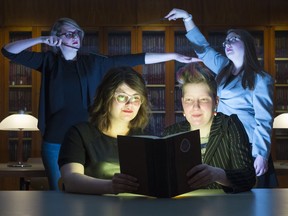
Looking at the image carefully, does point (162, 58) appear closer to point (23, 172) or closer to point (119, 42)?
point (23, 172)

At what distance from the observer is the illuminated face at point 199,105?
2.56m

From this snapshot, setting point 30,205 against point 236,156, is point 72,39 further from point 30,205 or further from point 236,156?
point 30,205

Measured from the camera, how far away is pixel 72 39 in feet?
14.8

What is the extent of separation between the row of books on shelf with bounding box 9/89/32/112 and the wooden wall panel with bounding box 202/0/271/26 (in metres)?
2.38

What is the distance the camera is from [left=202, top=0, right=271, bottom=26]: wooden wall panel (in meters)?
6.94

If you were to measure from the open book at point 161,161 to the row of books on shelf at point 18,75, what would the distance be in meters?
5.14

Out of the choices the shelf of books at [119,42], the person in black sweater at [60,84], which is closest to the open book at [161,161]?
the person in black sweater at [60,84]

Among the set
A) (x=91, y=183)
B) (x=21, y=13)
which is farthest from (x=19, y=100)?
(x=91, y=183)

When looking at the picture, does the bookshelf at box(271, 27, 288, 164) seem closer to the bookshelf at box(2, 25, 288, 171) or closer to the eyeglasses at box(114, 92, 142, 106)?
the bookshelf at box(2, 25, 288, 171)

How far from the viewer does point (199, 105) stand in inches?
101

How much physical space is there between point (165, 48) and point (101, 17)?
87 centimetres

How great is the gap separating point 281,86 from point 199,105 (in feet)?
15.6

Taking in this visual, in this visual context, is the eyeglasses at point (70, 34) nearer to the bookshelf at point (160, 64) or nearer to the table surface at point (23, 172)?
the table surface at point (23, 172)

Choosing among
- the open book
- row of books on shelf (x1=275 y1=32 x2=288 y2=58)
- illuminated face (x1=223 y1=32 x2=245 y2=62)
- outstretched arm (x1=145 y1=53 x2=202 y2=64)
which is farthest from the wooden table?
row of books on shelf (x1=275 y1=32 x2=288 y2=58)
